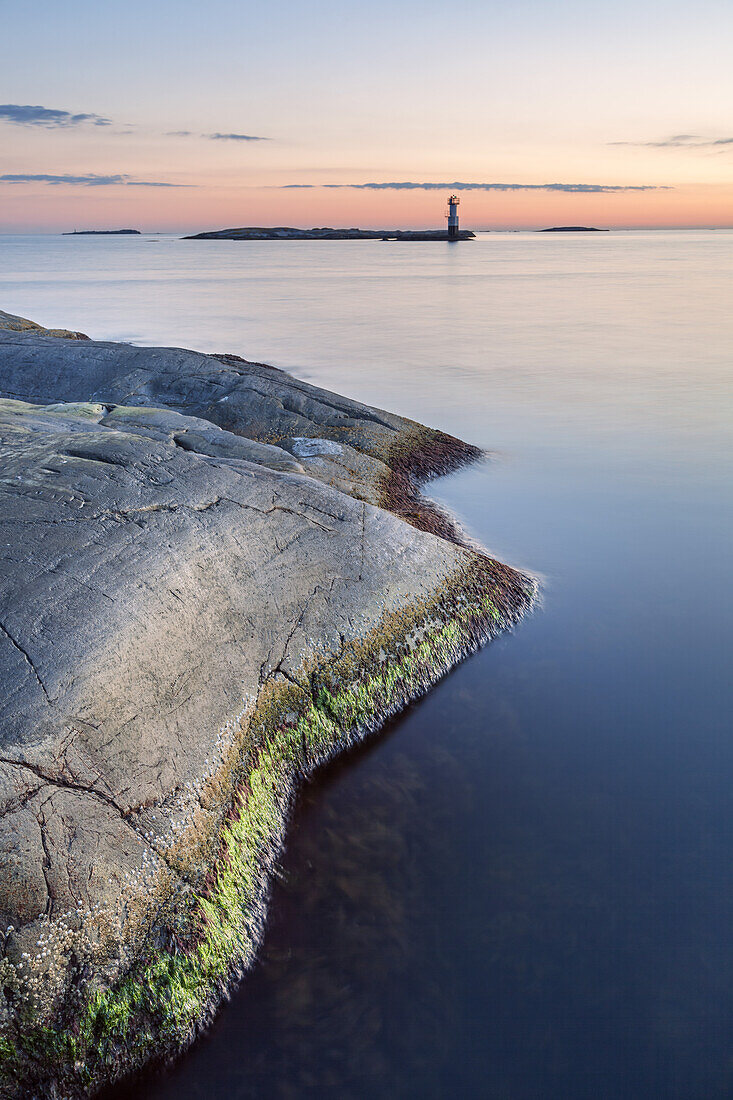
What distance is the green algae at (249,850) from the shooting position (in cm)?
312

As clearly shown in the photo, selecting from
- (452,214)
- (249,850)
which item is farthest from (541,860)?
(452,214)

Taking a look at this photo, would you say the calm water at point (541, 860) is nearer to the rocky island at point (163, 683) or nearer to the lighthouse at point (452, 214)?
the rocky island at point (163, 683)

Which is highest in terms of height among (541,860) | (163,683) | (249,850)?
(163,683)

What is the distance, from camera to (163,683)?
4.32 meters

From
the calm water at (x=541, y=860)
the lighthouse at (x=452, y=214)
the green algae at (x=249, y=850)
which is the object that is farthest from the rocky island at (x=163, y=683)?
the lighthouse at (x=452, y=214)

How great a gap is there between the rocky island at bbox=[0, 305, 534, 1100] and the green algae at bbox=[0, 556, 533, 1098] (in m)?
0.01

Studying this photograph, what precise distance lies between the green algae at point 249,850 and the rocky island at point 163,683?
0.01 meters

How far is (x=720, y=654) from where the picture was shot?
6.38 m

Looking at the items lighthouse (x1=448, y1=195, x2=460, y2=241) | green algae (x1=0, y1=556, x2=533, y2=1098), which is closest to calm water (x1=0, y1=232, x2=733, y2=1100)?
green algae (x1=0, y1=556, x2=533, y2=1098)

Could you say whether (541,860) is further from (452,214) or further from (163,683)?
(452,214)

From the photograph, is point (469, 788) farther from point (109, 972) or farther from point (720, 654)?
point (720, 654)

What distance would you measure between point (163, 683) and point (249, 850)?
1.02 m

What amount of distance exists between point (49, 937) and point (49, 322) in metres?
29.2

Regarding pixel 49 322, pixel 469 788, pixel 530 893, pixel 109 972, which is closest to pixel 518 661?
pixel 469 788
